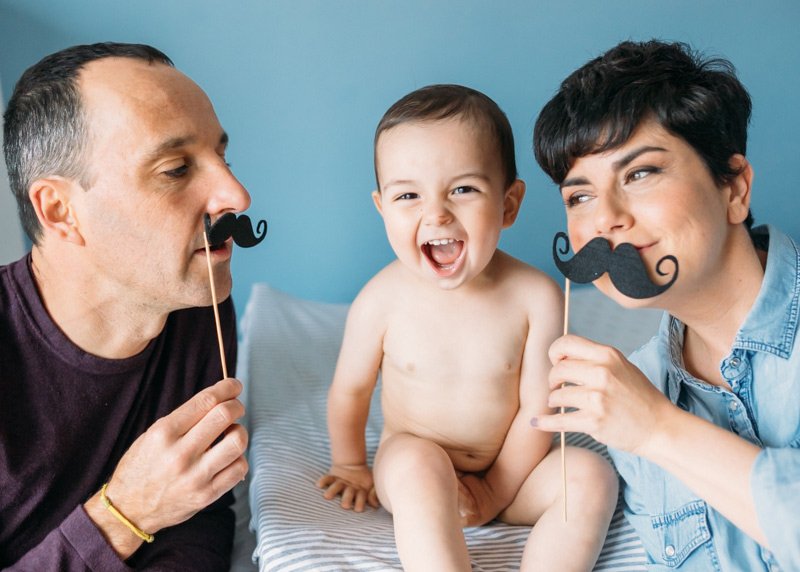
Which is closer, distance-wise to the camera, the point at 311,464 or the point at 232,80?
the point at 311,464

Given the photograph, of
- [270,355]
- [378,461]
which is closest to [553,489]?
[378,461]

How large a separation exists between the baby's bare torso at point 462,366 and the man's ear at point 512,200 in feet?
0.41

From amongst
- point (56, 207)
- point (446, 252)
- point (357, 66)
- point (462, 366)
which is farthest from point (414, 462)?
point (357, 66)

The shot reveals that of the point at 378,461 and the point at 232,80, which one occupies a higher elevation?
the point at 232,80

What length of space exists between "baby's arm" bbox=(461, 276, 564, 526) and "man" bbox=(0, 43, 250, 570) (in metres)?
0.46

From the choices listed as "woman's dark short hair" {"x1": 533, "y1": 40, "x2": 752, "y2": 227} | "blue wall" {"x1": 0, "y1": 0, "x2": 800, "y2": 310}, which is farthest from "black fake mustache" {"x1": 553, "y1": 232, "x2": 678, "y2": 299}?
"blue wall" {"x1": 0, "y1": 0, "x2": 800, "y2": 310}

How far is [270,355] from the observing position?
6.44 feet

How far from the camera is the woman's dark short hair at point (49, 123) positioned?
1235 mm

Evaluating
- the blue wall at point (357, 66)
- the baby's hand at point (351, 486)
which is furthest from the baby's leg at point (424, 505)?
the blue wall at point (357, 66)

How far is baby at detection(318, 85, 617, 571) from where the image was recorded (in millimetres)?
1249

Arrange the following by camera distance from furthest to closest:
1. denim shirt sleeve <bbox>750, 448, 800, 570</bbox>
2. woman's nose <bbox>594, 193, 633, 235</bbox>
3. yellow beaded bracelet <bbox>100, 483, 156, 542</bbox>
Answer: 1. yellow beaded bracelet <bbox>100, 483, 156, 542</bbox>
2. woman's nose <bbox>594, 193, 633, 235</bbox>
3. denim shirt sleeve <bbox>750, 448, 800, 570</bbox>

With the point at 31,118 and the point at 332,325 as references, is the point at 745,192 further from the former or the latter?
the point at 332,325

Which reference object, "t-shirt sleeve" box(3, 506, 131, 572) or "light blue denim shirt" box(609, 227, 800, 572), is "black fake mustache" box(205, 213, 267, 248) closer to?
"t-shirt sleeve" box(3, 506, 131, 572)

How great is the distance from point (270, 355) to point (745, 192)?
46.7 inches
